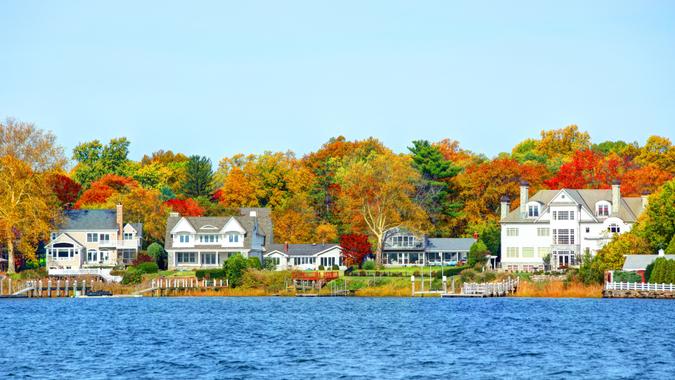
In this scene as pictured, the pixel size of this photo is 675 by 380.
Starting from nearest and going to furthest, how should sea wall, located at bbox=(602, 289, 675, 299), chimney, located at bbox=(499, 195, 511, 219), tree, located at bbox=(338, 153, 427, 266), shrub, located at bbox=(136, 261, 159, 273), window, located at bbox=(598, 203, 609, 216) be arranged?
sea wall, located at bbox=(602, 289, 675, 299), shrub, located at bbox=(136, 261, 159, 273), window, located at bbox=(598, 203, 609, 216), chimney, located at bbox=(499, 195, 511, 219), tree, located at bbox=(338, 153, 427, 266)

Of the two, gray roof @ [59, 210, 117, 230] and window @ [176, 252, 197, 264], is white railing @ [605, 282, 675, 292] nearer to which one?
window @ [176, 252, 197, 264]

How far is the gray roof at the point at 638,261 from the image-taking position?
86.9 m

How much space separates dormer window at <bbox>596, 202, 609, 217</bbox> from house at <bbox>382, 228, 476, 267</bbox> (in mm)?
15186

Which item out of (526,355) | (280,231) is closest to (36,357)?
(526,355)

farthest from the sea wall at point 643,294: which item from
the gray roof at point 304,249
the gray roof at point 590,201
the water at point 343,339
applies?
the gray roof at point 304,249

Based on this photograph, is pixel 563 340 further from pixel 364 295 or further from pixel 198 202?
pixel 198 202

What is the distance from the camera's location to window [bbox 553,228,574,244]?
107m

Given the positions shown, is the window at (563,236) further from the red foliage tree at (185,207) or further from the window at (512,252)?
the red foliage tree at (185,207)

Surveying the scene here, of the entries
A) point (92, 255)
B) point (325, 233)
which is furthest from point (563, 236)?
point (92, 255)

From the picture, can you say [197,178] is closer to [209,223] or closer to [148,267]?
[209,223]

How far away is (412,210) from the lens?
113 meters

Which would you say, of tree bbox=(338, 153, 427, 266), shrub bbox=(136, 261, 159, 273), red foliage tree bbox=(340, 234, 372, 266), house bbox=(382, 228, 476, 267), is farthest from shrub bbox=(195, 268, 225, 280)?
house bbox=(382, 228, 476, 267)

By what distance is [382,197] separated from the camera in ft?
372

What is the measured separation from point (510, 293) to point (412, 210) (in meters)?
21.4
